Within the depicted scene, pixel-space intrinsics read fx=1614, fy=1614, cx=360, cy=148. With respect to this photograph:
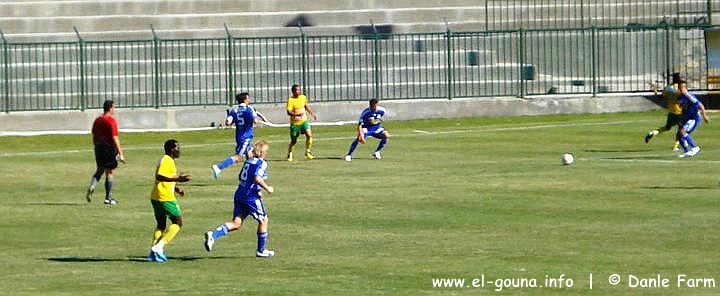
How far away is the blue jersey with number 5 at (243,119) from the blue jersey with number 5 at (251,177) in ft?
40.9

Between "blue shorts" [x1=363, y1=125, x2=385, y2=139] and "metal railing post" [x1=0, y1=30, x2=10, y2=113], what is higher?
"metal railing post" [x1=0, y1=30, x2=10, y2=113]

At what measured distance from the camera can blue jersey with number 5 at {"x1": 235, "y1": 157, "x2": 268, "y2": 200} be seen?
20.2 m

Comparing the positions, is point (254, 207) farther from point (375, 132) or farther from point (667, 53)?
point (667, 53)

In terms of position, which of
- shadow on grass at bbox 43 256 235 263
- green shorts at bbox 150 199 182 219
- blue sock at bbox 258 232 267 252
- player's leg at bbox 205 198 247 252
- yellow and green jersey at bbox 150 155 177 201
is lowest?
shadow on grass at bbox 43 256 235 263

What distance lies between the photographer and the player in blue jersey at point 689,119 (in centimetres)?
3503

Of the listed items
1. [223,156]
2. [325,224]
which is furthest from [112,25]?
[325,224]

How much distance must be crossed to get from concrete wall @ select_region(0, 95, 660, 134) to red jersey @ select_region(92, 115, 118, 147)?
57.2 feet

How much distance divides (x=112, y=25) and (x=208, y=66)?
4623mm

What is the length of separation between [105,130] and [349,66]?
70.3 feet

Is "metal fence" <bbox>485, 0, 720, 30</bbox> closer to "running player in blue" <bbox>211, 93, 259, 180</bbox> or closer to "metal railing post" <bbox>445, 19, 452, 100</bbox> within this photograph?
"metal railing post" <bbox>445, 19, 452, 100</bbox>

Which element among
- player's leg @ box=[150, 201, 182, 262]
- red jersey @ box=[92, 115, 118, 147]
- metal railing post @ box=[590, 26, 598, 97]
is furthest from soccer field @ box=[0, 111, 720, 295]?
metal railing post @ box=[590, 26, 598, 97]

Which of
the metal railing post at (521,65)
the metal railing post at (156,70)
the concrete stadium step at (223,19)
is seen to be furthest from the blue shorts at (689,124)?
the concrete stadium step at (223,19)

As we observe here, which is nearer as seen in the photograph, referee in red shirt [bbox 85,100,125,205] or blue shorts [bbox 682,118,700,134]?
referee in red shirt [bbox 85,100,125,205]

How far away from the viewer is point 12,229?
80.0 ft
